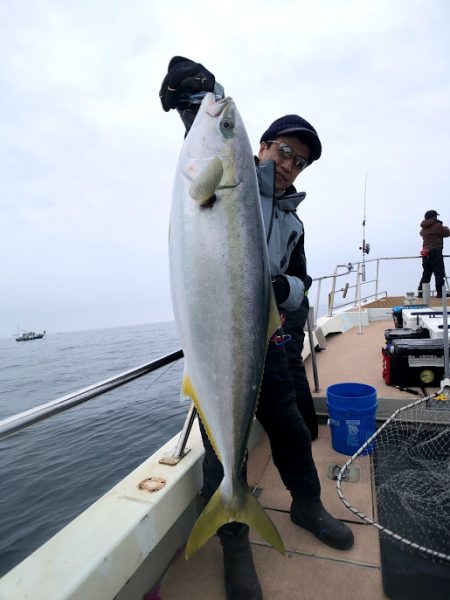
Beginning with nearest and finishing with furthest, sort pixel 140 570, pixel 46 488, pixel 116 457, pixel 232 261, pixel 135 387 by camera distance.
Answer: pixel 232 261 < pixel 140 570 < pixel 46 488 < pixel 116 457 < pixel 135 387

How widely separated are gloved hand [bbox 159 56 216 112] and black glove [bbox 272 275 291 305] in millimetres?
1083

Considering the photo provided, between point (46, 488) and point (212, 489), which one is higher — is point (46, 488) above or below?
below

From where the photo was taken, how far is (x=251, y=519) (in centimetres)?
164

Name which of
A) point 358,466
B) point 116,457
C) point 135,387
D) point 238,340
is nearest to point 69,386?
point 135,387

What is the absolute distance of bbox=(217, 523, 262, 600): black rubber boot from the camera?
1838mm

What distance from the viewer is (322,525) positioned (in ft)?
7.22

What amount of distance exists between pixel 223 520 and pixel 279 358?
35.5 inches

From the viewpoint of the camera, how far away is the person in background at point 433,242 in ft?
32.5

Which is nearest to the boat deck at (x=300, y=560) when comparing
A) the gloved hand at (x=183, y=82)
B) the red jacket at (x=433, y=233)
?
the gloved hand at (x=183, y=82)

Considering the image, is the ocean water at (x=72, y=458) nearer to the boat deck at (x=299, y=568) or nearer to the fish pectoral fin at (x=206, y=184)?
the boat deck at (x=299, y=568)

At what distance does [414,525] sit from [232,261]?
2107 mm

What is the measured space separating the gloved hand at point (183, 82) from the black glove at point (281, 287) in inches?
42.6

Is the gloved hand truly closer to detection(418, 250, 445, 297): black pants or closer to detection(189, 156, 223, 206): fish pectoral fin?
detection(189, 156, 223, 206): fish pectoral fin

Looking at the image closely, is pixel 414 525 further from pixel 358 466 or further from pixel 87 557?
pixel 87 557
